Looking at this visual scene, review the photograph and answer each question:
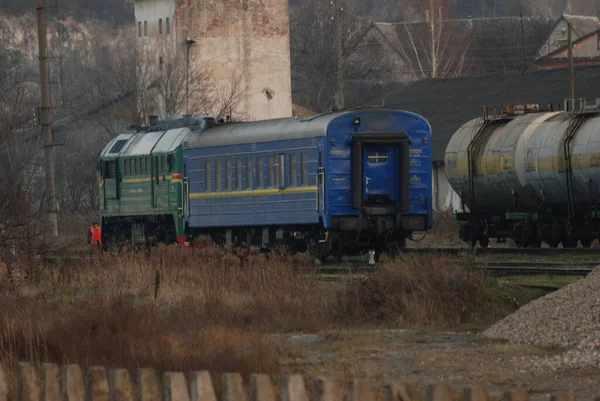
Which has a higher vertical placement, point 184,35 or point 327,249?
point 184,35

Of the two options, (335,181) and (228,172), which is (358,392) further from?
(228,172)

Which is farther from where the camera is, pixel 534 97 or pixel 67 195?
pixel 67 195

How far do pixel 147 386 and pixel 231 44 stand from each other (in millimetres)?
61955

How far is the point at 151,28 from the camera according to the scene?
70938mm

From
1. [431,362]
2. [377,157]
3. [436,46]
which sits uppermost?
[436,46]

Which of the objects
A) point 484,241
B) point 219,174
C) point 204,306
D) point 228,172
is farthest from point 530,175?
point 204,306

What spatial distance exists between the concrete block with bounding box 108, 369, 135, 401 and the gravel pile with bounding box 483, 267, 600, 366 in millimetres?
5428

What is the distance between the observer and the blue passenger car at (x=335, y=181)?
81.8 feet

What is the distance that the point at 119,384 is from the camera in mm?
7898

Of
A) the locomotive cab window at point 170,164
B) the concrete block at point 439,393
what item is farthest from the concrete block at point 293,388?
the locomotive cab window at point 170,164

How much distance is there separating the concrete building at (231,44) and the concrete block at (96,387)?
57153mm

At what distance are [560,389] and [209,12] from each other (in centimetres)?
5898

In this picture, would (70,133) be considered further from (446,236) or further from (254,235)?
(254,235)

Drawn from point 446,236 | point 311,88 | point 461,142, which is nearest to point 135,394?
point 461,142
